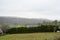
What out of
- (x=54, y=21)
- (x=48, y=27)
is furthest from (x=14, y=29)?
(x=54, y=21)

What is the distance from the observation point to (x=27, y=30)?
2047cm

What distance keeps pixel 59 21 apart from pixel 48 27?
6.36 meters

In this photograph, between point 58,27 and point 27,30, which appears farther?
point 58,27

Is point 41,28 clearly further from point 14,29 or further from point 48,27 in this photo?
point 14,29

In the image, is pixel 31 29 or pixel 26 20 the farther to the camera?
pixel 26 20

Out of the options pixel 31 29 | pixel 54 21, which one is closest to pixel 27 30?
pixel 31 29

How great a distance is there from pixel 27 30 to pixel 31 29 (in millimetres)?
691

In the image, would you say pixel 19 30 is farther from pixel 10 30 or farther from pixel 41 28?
pixel 41 28

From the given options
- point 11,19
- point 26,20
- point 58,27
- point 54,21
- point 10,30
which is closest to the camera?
point 10,30

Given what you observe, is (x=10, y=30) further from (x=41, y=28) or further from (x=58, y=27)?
(x=58, y=27)

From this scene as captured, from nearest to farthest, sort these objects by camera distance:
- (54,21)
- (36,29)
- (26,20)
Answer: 1. (36,29)
2. (54,21)
3. (26,20)

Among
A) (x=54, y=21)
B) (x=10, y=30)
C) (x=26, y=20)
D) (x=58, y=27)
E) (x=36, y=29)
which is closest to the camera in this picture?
(x=10, y=30)

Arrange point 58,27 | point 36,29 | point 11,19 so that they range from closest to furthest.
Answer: point 36,29
point 58,27
point 11,19

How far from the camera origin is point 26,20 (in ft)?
108
